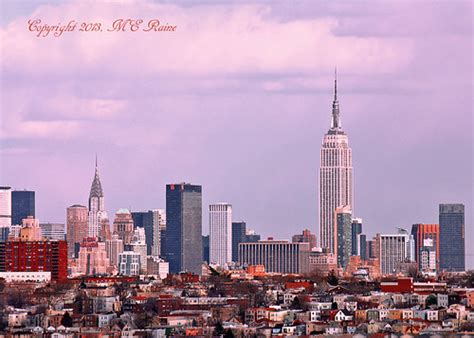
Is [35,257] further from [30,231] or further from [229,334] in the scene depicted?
[229,334]

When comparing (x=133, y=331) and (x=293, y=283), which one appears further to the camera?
(x=293, y=283)

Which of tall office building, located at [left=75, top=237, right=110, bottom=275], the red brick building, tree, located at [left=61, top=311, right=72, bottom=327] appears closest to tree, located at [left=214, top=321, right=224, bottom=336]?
tree, located at [left=61, top=311, right=72, bottom=327]

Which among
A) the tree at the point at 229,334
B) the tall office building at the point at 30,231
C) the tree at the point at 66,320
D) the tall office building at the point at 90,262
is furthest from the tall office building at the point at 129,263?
the tree at the point at 229,334

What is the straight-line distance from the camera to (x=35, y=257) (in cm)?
14512

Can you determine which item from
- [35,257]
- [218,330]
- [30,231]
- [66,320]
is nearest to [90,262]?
[30,231]

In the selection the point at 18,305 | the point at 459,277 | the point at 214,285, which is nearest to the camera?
the point at 18,305

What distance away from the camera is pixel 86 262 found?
19350 cm

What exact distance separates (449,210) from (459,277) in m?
54.7

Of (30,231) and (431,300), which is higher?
(30,231)

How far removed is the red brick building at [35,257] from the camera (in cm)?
14400

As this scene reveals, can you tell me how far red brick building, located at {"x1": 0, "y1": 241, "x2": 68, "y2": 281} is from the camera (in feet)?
472

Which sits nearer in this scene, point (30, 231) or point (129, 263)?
point (30, 231)

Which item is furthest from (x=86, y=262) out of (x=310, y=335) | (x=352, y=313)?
(x=310, y=335)

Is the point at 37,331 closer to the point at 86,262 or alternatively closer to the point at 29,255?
the point at 29,255
